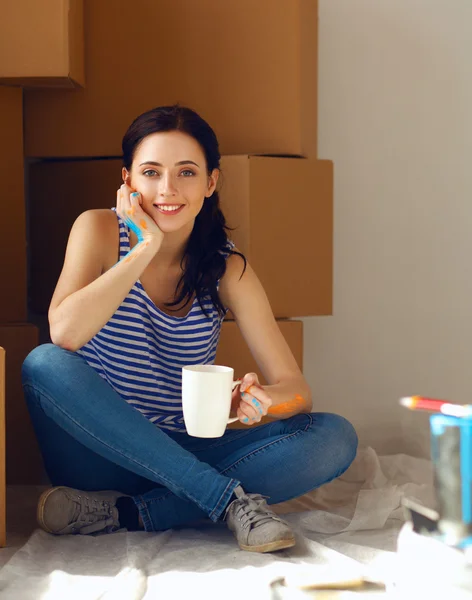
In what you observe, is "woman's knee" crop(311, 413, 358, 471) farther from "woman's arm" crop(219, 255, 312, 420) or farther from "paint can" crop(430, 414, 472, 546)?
"paint can" crop(430, 414, 472, 546)

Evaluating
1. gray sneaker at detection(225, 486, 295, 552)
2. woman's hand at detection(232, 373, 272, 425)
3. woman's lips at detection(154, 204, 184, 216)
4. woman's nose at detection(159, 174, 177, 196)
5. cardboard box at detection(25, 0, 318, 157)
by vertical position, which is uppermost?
cardboard box at detection(25, 0, 318, 157)

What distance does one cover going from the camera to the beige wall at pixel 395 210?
1.95m

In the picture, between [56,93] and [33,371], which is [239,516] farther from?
[56,93]

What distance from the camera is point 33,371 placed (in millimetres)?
1236

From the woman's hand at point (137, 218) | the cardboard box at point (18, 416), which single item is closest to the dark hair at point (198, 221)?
the woman's hand at point (137, 218)

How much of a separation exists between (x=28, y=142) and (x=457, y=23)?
108 cm

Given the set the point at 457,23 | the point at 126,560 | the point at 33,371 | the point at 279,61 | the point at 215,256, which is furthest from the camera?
the point at 457,23

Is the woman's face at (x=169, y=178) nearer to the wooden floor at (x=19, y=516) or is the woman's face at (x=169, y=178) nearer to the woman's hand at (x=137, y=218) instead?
the woman's hand at (x=137, y=218)

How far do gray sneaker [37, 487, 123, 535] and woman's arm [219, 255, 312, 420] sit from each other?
0.32 m

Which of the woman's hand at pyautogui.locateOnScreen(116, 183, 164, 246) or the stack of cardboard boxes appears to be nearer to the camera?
the woman's hand at pyautogui.locateOnScreen(116, 183, 164, 246)

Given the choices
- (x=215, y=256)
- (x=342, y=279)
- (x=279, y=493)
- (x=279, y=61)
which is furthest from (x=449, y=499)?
(x=342, y=279)

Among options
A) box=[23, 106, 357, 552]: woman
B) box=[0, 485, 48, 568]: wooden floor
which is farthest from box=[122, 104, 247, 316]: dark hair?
box=[0, 485, 48, 568]: wooden floor

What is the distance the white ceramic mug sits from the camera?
1055 millimetres

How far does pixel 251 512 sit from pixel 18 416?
613 millimetres
